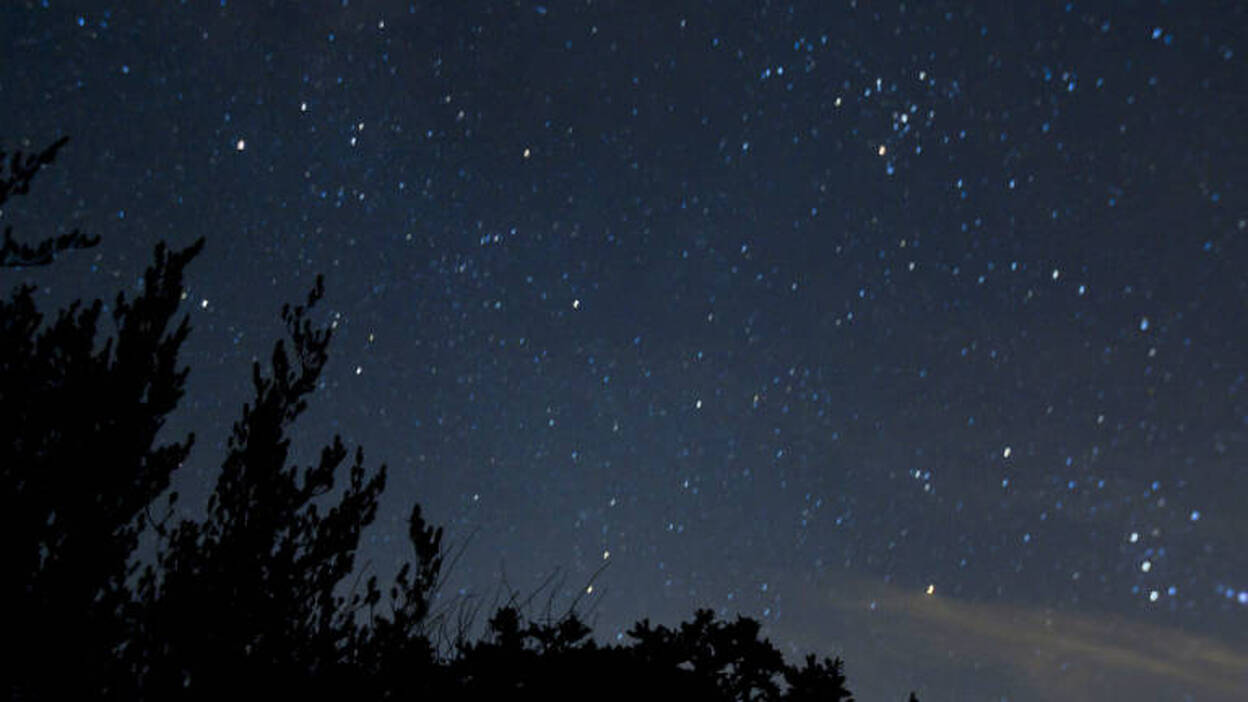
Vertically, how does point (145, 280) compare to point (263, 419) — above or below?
above

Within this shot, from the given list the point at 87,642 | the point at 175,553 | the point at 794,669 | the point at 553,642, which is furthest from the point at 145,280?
the point at 794,669

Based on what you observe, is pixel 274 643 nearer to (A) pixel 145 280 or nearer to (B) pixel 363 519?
(B) pixel 363 519

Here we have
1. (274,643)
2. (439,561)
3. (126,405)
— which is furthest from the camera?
(439,561)

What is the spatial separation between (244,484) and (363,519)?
39.4 inches

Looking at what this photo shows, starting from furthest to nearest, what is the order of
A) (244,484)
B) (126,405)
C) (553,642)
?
(244,484), (126,405), (553,642)

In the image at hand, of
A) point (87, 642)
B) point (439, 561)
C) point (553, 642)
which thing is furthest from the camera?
point (439, 561)

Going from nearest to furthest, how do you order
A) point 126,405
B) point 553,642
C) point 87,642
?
point 553,642 → point 87,642 → point 126,405

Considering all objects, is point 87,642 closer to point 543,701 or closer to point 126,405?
point 126,405

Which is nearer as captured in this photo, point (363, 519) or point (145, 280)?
point (145, 280)

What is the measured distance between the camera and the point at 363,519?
7090 mm

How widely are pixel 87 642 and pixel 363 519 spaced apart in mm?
2163

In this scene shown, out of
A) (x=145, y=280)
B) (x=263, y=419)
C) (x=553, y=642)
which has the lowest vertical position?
(x=553, y=642)

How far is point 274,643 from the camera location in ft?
20.4

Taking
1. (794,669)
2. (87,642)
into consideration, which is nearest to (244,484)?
(87,642)
